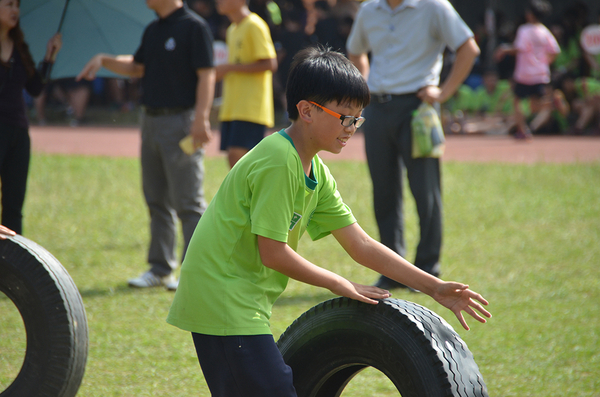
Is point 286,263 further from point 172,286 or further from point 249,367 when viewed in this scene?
point 172,286

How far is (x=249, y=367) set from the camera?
88.6 inches

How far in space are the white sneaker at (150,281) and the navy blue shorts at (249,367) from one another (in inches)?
111

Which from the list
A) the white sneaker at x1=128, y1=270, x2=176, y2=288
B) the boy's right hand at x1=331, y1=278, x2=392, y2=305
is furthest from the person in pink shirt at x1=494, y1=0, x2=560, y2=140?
the boy's right hand at x1=331, y1=278, x2=392, y2=305

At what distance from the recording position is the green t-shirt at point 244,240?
2.21 m

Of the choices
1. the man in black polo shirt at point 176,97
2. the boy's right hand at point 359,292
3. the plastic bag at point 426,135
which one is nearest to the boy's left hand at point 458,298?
the boy's right hand at point 359,292

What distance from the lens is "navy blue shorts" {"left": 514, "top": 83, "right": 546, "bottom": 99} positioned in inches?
506

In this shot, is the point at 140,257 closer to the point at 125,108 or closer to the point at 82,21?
the point at 82,21

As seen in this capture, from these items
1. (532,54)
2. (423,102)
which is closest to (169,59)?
(423,102)

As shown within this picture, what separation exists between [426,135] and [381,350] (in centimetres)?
279

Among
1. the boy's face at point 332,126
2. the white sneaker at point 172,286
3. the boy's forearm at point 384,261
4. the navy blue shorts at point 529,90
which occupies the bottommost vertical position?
the white sneaker at point 172,286

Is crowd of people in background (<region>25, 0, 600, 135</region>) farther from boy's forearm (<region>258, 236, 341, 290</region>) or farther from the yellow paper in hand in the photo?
boy's forearm (<region>258, 236, 341, 290</region>)

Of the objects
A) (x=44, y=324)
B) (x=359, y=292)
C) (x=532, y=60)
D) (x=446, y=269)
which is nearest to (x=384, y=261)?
(x=359, y=292)

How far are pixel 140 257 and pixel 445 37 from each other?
3.12 metres

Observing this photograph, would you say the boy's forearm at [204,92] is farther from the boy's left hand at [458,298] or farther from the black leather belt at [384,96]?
the boy's left hand at [458,298]
